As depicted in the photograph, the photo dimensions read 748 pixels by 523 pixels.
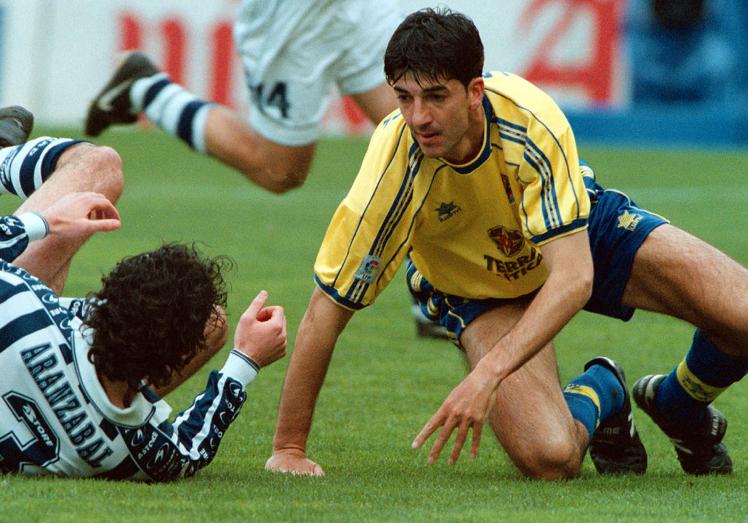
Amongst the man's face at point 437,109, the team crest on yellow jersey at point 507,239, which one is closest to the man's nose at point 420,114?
the man's face at point 437,109

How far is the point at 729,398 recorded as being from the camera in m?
5.17

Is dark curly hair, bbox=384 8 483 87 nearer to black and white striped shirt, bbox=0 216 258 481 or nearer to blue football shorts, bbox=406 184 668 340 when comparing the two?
blue football shorts, bbox=406 184 668 340

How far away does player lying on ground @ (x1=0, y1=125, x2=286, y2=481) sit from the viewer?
3.30 m

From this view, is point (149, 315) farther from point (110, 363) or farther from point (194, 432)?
point (194, 432)

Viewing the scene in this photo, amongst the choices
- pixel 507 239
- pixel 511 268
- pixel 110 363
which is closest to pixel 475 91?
pixel 507 239

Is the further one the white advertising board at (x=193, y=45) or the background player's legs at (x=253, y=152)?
the white advertising board at (x=193, y=45)

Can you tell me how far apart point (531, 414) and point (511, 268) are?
0.48m

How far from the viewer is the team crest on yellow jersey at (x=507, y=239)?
427 cm

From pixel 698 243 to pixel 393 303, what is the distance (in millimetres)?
3306

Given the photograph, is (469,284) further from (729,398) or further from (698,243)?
(729,398)

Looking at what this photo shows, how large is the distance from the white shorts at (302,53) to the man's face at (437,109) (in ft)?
9.16

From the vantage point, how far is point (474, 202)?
4.20 metres

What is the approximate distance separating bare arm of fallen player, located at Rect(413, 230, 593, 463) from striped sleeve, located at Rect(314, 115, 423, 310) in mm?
448

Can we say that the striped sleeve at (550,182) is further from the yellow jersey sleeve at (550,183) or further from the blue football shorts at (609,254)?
the blue football shorts at (609,254)
